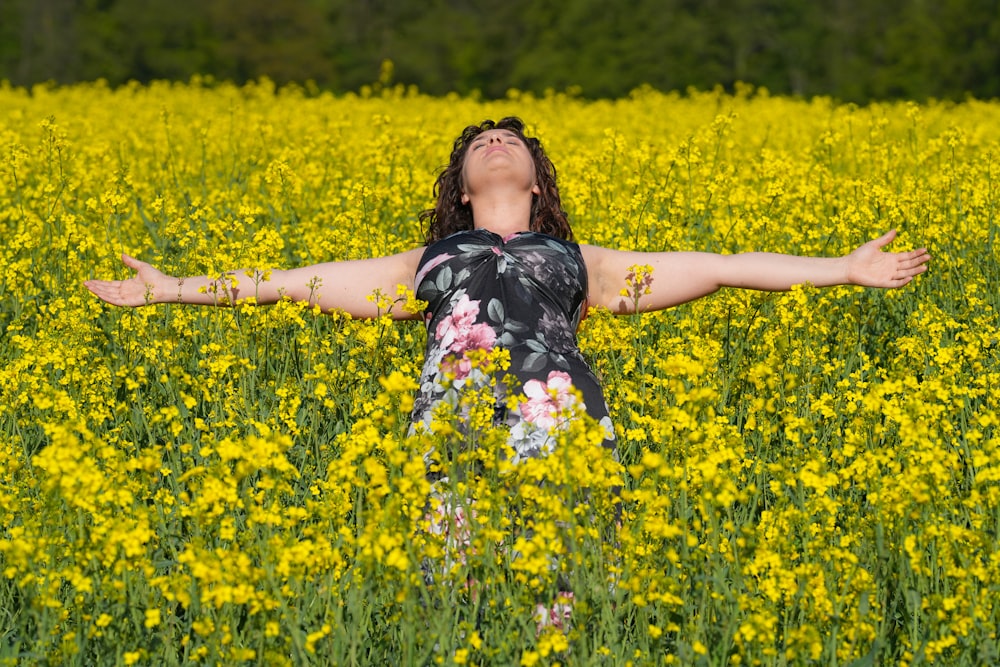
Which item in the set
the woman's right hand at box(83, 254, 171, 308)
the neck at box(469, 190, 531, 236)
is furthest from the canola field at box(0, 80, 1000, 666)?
the neck at box(469, 190, 531, 236)

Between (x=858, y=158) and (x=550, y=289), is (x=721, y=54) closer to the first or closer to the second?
(x=858, y=158)

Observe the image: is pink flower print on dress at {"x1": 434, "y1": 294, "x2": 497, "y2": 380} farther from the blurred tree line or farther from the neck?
the blurred tree line

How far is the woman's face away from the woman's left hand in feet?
3.45

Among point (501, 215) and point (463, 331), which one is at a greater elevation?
point (501, 215)

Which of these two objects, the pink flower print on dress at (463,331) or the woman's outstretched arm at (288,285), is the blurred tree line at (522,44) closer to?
the woman's outstretched arm at (288,285)

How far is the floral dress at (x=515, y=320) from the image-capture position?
3.68 metres

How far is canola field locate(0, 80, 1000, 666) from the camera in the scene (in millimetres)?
2865

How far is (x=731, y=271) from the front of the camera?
428cm

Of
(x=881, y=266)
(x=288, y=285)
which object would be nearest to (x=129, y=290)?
(x=288, y=285)

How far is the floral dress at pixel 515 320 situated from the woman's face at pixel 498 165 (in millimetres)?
221

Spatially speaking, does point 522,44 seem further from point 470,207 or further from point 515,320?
point 515,320

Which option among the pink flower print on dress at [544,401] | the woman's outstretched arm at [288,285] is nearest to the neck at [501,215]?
the woman's outstretched arm at [288,285]

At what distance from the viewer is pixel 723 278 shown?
14.1 ft

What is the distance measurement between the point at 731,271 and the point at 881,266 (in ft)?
1.48
